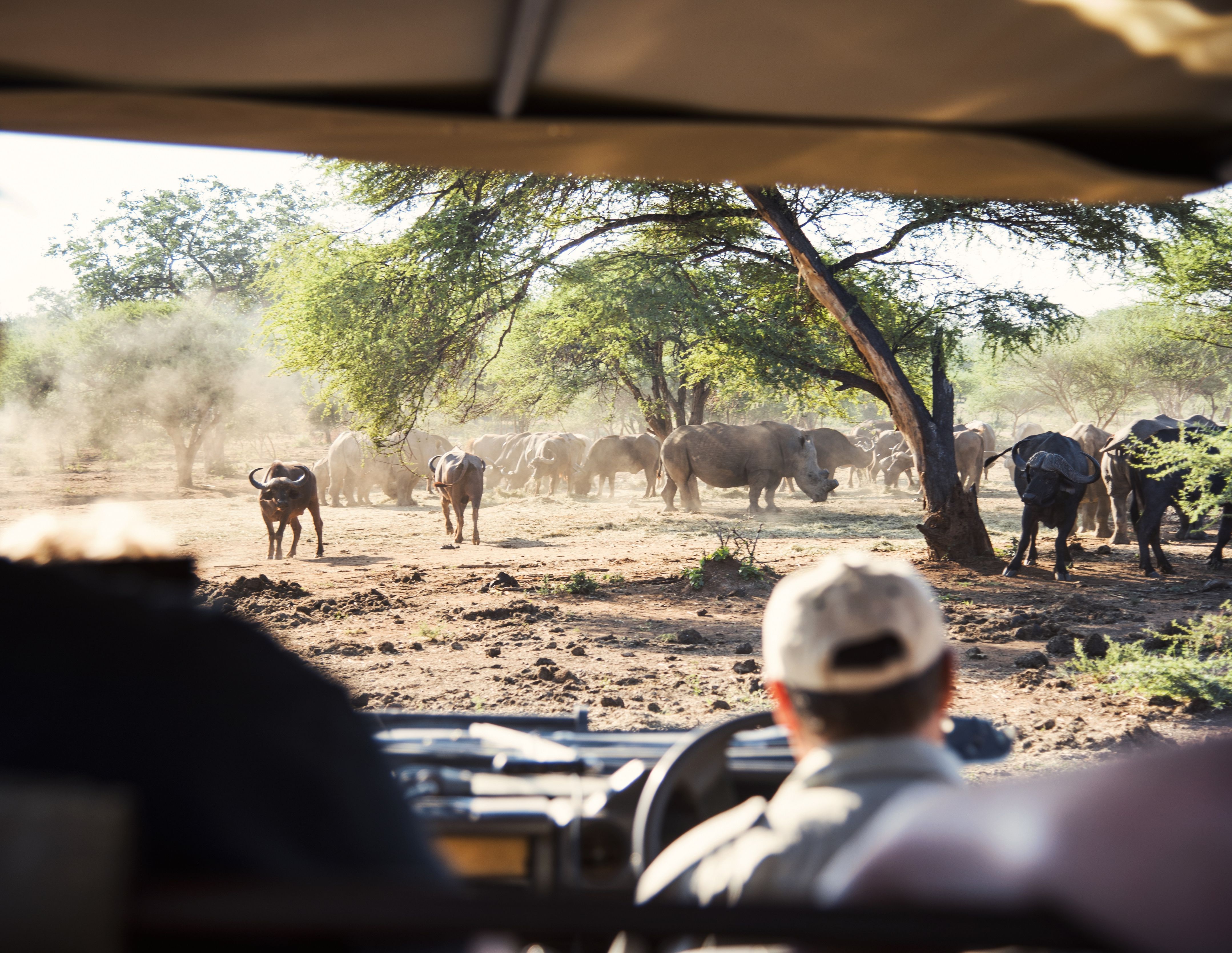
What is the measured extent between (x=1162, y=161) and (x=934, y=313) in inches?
525

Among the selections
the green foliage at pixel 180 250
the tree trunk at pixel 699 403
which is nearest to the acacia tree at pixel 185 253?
the green foliage at pixel 180 250

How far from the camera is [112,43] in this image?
1.70m

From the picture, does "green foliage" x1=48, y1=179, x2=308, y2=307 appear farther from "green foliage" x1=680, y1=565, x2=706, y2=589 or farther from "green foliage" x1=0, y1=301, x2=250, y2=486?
"green foliage" x1=680, y1=565, x2=706, y2=589

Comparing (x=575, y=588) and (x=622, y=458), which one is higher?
(x=622, y=458)

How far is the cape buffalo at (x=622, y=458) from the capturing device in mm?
33625

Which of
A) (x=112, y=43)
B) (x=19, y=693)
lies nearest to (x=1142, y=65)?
(x=112, y=43)

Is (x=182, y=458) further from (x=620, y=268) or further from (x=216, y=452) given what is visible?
(x=620, y=268)

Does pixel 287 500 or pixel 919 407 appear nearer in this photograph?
pixel 919 407

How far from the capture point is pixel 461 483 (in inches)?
755

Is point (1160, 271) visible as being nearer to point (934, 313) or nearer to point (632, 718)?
point (934, 313)

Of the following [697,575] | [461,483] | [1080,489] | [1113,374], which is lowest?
[697,575]

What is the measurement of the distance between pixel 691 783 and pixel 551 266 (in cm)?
1347

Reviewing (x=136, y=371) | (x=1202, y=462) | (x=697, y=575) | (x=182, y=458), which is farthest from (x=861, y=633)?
(x=136, y=371)

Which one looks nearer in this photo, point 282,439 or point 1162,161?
point 1162,161
